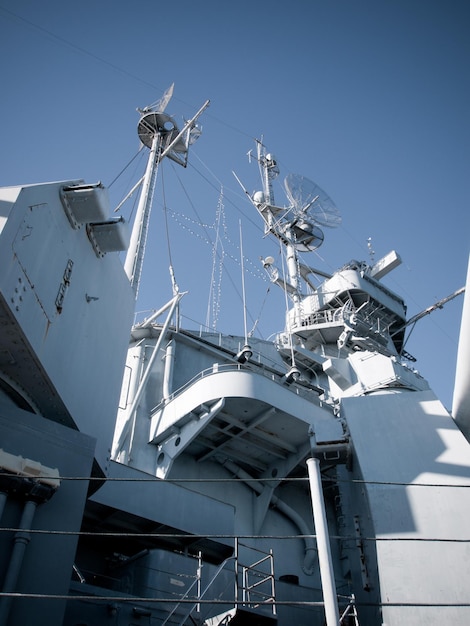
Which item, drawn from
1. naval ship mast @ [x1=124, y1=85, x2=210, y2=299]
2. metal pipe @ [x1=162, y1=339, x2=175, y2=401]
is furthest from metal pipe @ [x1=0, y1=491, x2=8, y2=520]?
metal pipe @ [x1=162, y1=339, x2=175, y2=401]

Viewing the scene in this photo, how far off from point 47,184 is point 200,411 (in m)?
8.55

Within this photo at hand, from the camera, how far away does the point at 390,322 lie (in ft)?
79.0

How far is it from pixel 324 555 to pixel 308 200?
2559 centimetres

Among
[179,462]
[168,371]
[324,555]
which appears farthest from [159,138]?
[324,555]

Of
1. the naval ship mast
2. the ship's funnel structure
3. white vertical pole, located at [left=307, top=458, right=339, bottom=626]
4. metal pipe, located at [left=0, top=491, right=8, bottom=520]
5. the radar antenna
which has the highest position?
the radar antenna

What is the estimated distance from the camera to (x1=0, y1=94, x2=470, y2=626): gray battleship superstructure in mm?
5457

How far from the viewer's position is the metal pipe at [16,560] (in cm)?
479

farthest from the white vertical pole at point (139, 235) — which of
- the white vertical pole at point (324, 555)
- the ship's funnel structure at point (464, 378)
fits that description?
the white vertical pole at point (324, 555)

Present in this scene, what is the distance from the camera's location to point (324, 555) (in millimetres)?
3445

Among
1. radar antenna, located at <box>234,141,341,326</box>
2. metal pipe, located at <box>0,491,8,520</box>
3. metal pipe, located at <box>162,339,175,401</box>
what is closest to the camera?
metal pipe, located at <box>0,491,8,520</box>

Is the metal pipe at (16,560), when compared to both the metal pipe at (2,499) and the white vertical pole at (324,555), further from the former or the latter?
the white vertical pole at (324,555)

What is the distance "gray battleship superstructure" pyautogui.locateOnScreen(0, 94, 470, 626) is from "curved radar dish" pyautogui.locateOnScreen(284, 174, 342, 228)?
346 inches

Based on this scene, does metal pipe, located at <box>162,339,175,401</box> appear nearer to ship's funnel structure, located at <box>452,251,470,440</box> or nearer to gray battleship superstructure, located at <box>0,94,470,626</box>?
gray battleship superstructure, located at <box>0,94,470,626</box>

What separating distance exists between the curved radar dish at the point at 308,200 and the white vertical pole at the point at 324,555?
24.5 m
